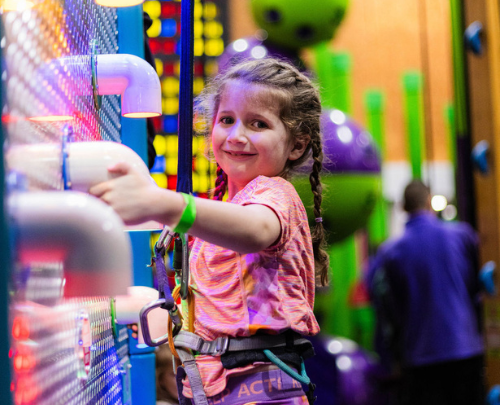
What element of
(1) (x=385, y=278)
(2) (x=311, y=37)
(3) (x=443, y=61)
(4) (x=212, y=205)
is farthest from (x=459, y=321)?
(3) (x=443, y=61)

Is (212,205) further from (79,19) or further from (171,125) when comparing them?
(171,125)

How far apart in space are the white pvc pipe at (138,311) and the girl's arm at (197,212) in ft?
0.79

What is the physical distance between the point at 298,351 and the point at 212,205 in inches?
11.0

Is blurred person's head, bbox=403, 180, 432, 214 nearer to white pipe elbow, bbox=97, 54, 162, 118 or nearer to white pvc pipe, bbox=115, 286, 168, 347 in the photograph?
white pvc pipe, bbox=115, 286, 168, 347

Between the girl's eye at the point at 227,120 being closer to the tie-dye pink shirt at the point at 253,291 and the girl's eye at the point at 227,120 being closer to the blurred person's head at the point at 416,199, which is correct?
the tie-dye pink shirt at the point at 253,291

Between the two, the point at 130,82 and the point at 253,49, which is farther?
the point at 253,49

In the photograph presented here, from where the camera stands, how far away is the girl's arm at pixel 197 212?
445mm

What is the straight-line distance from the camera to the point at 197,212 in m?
0.51

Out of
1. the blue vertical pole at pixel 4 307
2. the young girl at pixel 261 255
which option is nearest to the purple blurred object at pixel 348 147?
the young girl at pixel 261 255

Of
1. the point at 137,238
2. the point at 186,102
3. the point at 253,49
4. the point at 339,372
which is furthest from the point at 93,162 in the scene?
the point at 339,372

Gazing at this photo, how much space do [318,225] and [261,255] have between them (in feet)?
0.49

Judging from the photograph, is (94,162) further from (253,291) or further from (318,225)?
(318,225)

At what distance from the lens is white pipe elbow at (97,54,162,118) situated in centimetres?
67

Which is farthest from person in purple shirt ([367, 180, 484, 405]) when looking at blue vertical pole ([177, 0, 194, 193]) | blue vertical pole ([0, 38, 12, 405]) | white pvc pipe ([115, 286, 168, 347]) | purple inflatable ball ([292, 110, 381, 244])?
blue vertical pole ([0, 38, 12, 405])
